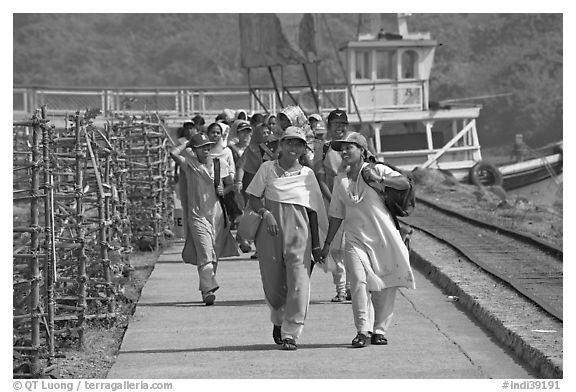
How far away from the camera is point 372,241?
1171cm

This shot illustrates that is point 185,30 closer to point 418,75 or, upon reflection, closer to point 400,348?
point 418,75

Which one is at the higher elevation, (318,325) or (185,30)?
(185,30)

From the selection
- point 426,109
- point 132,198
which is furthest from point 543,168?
point 132,198

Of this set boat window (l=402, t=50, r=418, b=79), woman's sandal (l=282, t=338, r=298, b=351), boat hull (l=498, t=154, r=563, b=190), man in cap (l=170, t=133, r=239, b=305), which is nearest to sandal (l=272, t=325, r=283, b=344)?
woman's sandal (l=282, t=338, r=298, b=351)

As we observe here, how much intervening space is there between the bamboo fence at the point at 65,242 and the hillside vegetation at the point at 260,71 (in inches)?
2726

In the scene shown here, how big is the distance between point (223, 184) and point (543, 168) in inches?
1103

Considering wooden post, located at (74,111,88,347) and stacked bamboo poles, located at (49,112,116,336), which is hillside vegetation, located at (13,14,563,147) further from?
wooden post, located at (74,111,88,347)

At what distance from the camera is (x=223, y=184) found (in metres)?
15.7

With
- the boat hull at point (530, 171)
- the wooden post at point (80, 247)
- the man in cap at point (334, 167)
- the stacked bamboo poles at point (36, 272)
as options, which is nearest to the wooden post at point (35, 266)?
the stacked bamboo poles at point (36, 272)

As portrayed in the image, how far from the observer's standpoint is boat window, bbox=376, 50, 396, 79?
39.8 metres

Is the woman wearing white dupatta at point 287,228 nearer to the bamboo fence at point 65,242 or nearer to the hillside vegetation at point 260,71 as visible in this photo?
the bamboo fence at point 65,242

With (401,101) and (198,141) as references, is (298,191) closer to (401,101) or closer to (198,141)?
(198,141)

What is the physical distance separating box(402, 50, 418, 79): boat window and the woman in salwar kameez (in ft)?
93.3

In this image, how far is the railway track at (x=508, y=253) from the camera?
48.2 feet
